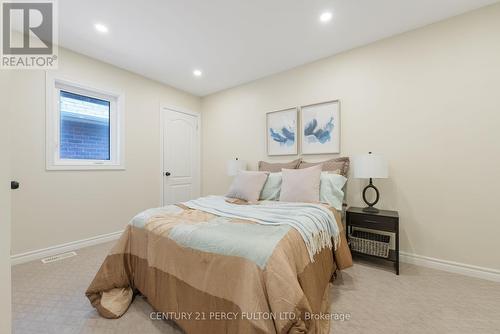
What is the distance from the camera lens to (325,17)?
2.14 metres

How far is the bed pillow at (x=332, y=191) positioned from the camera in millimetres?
2244

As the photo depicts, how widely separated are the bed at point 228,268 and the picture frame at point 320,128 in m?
1.27

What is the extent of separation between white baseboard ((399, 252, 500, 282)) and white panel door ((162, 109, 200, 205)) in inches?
137

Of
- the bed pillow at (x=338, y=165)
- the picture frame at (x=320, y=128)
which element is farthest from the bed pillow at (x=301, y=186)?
the picture frame at (x=320, y=128)

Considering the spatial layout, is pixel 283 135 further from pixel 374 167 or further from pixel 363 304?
pixel 363 304

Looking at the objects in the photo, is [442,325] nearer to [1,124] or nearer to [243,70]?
[1,124]

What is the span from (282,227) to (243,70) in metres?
2.70

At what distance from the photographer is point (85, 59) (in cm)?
281

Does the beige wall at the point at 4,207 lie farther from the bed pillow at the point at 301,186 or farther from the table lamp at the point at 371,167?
the table lamp at the point at 371,167

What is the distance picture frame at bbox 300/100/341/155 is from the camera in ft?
9.16

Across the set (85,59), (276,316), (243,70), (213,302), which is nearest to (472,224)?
(276,316)

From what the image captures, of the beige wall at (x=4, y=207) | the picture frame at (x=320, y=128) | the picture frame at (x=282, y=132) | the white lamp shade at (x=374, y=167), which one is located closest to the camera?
the beige wall at (x=4, y=207)

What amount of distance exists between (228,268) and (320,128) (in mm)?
2367
